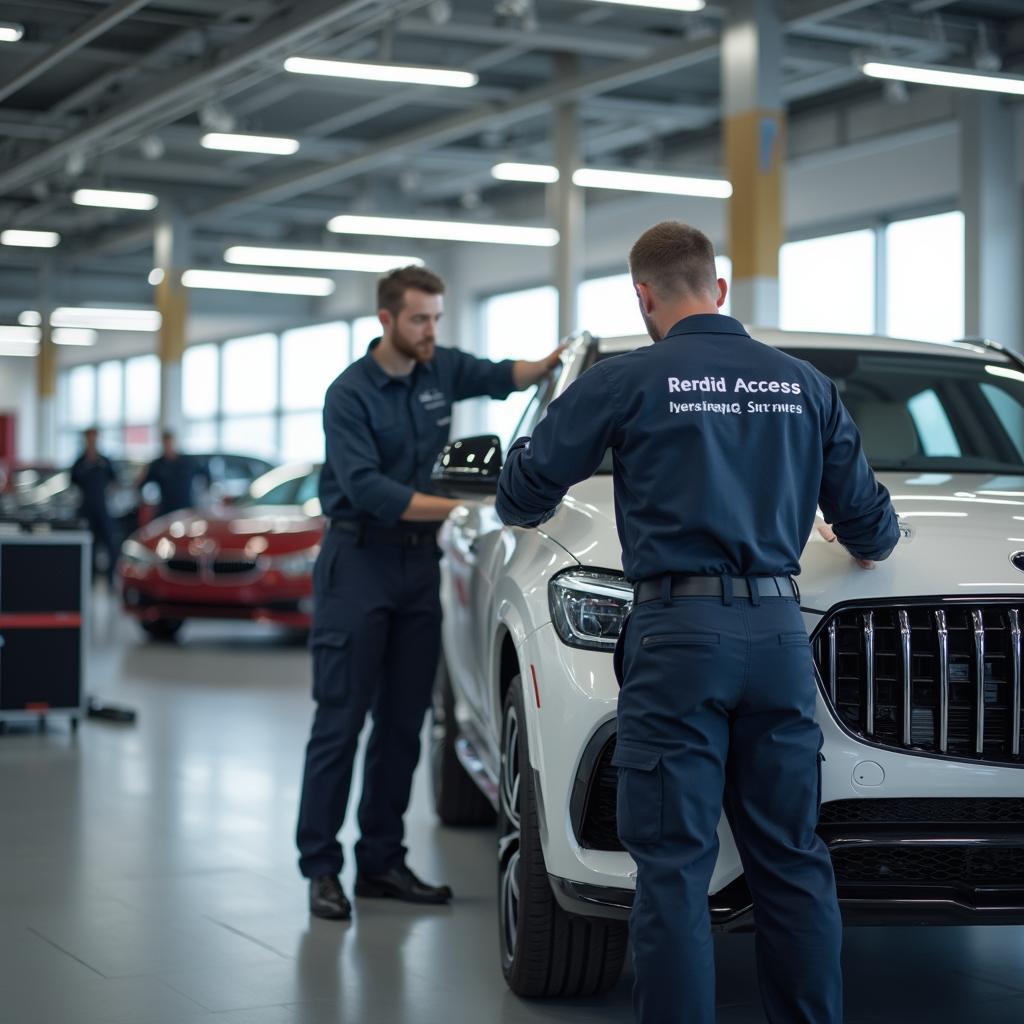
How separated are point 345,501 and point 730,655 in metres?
1.94

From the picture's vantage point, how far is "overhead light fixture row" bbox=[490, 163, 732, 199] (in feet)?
52.3

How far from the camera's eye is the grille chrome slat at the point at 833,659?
301 centimetres

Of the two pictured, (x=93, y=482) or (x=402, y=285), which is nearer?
(x=402, y=285)

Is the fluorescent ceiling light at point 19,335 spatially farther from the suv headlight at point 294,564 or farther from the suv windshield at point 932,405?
the suv windshield at point 932,405

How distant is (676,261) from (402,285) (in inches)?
66.0

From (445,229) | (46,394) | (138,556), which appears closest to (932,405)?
(138,556)

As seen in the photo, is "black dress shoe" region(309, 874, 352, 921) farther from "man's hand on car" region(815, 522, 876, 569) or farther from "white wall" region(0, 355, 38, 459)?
"white wall" region(0, 355, 38, 459)

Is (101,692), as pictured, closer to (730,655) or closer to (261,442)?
(730,655)

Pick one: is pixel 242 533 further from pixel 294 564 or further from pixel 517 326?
pixel 517 326

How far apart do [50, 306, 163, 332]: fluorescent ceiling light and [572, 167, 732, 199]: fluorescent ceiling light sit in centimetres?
1495

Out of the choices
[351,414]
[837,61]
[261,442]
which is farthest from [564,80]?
[261,442]

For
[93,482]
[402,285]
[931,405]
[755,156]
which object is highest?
[755,156]

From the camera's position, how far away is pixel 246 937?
13.7 feet

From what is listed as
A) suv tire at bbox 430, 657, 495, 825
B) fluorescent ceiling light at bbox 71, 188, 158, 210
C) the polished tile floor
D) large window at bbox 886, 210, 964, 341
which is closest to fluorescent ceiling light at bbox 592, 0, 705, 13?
the polished tile floor
